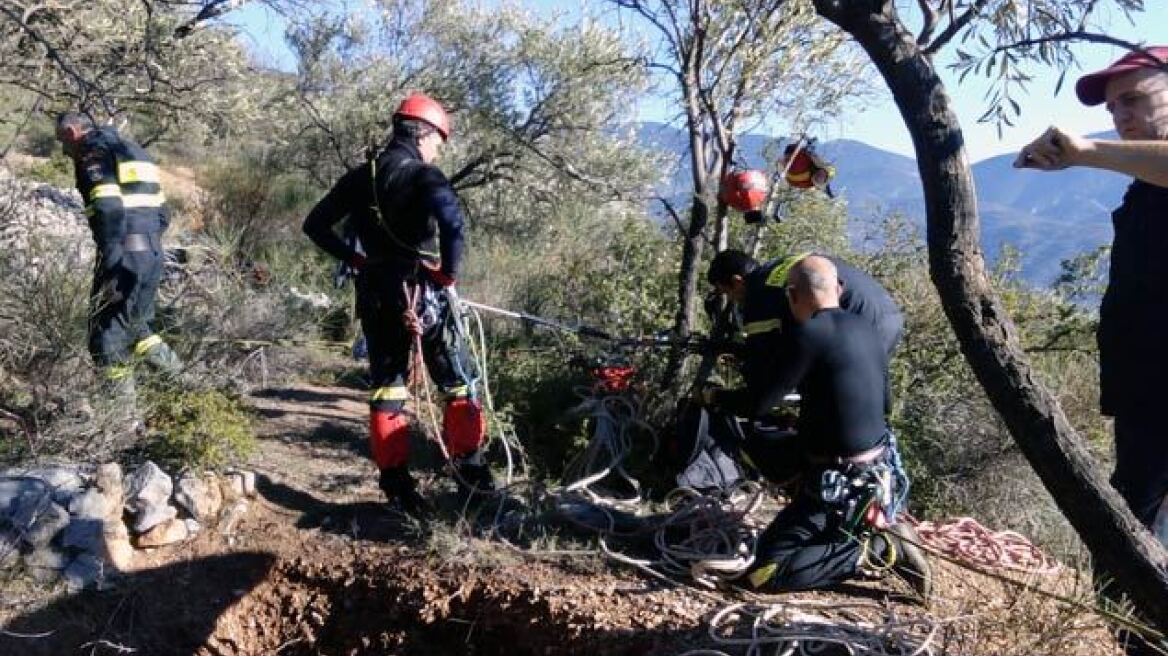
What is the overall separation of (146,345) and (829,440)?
150 inches

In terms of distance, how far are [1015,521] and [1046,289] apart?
5.32ft

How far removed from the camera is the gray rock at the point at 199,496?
4.63 meters

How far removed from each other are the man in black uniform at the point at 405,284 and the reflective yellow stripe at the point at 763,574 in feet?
4.87

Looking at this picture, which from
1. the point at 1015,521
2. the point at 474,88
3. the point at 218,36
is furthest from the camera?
the point at 474,88

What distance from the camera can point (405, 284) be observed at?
4605 mm

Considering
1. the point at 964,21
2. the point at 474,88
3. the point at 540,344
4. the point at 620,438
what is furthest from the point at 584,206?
the point at 964,21

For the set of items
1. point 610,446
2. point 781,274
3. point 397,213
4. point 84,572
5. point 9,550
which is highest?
point 397,213

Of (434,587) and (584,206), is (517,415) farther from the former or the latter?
(584,206)

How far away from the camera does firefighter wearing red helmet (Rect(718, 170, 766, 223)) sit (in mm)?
5109

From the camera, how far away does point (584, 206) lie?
34.1 ft

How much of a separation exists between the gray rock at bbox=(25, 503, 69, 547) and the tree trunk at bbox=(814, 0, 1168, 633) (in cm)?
373

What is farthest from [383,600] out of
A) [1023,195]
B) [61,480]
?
[1023,195]

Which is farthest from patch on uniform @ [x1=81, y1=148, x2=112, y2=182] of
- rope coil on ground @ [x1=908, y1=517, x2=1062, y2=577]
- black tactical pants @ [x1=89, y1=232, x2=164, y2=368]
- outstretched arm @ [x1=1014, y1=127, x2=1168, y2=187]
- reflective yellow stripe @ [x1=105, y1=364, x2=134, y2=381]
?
outstretched arm @ [x1=1014, y1=127, x2=1168, y2=187]

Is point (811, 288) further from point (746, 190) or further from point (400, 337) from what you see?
point (400, 337)
